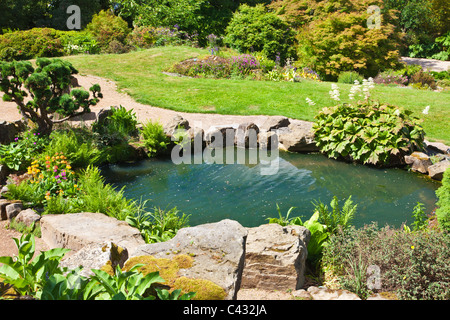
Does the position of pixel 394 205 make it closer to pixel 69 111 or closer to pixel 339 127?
pixel 339 127

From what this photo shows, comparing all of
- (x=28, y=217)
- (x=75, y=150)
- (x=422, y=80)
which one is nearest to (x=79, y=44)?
(x=75, y=150)

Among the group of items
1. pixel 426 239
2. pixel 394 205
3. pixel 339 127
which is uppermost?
pixel 339 127

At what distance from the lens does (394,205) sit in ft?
20.7

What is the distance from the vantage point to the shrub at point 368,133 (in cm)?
784

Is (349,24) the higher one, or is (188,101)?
(349,24)

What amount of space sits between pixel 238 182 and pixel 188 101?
17.2 feet

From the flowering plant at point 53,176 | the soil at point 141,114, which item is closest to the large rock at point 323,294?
the flowering plant at point 53,176

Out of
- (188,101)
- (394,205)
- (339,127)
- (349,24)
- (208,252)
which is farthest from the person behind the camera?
(349,24)

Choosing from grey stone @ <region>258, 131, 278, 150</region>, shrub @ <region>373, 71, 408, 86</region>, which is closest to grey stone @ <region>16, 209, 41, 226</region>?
grey stone @ <region>258, 131, 278, 150</region>

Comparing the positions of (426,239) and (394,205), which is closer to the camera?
(426,239)

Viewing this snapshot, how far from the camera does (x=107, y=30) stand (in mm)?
20328

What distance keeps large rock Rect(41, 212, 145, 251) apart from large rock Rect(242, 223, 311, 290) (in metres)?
1.33

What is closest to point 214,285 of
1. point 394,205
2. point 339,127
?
point 394,205

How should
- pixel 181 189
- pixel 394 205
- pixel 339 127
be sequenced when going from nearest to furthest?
pixel 394 205 → pixel 181 189 → pixel 339 127
